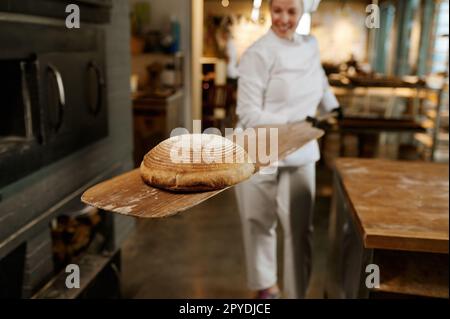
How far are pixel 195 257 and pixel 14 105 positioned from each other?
1579 mm

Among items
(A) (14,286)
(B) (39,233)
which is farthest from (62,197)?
(A) (14,286)

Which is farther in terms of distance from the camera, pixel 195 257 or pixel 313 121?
pixel 195 257

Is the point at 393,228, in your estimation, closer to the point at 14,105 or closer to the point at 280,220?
the point at 280,220

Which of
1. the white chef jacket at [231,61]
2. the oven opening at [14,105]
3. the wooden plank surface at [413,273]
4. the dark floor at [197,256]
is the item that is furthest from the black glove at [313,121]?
the dark floor at [197,256]

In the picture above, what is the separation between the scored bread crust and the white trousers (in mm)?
1075

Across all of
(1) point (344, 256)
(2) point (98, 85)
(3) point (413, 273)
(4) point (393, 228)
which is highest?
(2) point (98, 85)

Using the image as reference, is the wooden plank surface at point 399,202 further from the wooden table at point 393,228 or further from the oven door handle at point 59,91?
the oven door handle at point 59,91

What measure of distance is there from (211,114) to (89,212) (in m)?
1.28

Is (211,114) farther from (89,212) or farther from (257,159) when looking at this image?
(89,212)

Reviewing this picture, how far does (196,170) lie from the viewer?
0.65 m

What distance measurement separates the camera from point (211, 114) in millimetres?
850

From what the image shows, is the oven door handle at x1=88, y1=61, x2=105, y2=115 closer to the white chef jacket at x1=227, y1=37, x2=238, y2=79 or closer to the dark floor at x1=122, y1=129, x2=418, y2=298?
the white chef jacket at x1=227, y1=37, x2=238, y2=79

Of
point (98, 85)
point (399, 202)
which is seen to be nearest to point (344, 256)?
point (399, 202)

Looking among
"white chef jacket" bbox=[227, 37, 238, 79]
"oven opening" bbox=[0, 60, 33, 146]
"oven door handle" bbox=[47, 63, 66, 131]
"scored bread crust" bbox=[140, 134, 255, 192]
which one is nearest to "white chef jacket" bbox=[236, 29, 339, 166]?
"white chef jacket" bbox=[227, 37, 238, 79]
